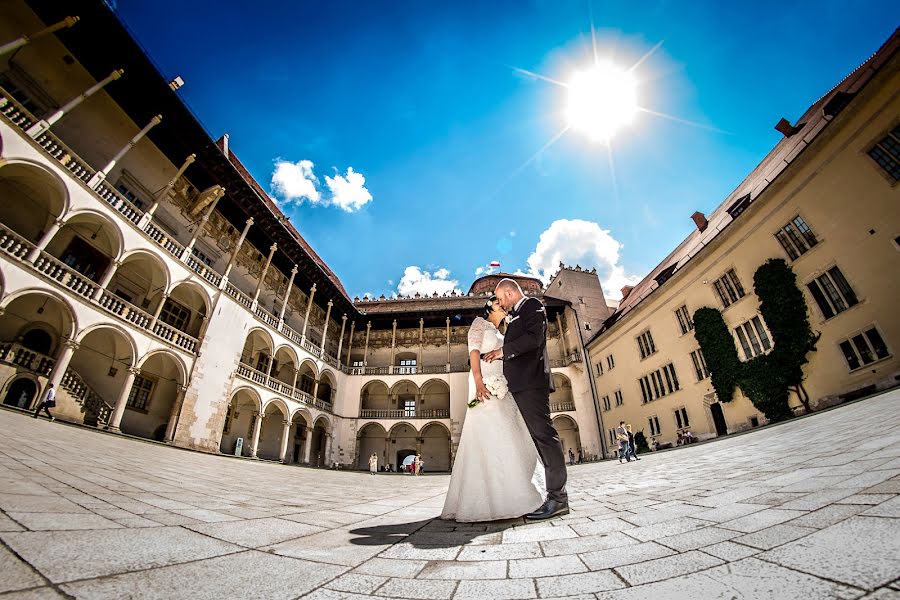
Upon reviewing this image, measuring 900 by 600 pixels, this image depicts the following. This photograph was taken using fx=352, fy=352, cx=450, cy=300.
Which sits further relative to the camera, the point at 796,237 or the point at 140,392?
the point at 140,392

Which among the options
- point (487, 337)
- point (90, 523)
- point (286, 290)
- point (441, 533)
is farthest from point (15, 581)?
point (286, 290)

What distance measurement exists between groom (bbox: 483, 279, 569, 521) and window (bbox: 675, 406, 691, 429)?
70.5ft

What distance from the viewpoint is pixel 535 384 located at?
3461 mm

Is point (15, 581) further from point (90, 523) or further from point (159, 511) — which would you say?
point (159, 511)

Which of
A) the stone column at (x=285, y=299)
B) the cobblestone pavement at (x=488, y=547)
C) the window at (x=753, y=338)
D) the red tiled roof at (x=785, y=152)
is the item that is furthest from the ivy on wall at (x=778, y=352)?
the stone column at (x=285, y=299)

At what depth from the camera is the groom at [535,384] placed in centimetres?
331

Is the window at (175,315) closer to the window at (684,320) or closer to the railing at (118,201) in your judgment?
the railing at (118,201)

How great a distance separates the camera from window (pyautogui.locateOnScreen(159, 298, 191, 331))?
1734 cm

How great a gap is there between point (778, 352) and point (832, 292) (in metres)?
3.03

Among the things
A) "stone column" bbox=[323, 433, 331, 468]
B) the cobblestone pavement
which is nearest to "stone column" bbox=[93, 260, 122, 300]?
the cobblestone pavement

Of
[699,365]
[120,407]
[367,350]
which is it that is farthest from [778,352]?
[120,407]

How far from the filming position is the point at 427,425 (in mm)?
27516

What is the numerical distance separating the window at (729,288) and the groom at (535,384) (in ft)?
62.4

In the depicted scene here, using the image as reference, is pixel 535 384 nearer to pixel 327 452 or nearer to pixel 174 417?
pixel 174 417
